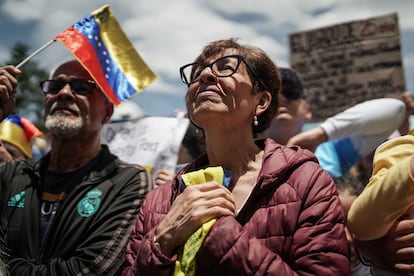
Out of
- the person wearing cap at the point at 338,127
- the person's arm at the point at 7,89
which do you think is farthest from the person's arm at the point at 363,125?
the person's arm at the point at 7,89

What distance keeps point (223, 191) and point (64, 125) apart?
5.43 feet

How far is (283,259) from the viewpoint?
1.69 metres

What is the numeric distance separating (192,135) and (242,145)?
4.87 ft

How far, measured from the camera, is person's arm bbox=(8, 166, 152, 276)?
2.34m

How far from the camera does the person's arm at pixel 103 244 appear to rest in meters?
2.34

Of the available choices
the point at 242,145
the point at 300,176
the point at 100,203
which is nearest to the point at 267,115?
the point at 242,145

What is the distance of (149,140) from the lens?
3.53 m

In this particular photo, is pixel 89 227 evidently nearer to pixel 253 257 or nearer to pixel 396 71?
pixel 253 257

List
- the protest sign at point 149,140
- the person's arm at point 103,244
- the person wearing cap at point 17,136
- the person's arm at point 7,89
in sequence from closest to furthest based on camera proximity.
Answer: the person's arm at point 103,244, the person's arm at point 7,89, the protest sign at point 149,140, the person wearing cap at point 17,136

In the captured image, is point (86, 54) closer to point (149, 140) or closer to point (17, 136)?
point (149, 140)

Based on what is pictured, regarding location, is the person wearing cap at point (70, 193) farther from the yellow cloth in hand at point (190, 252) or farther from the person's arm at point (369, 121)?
the person's arm at point (369, 121)

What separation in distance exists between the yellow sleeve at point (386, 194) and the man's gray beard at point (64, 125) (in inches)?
76.8

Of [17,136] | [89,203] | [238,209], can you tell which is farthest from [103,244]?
[17,136]

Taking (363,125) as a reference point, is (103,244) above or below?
below
